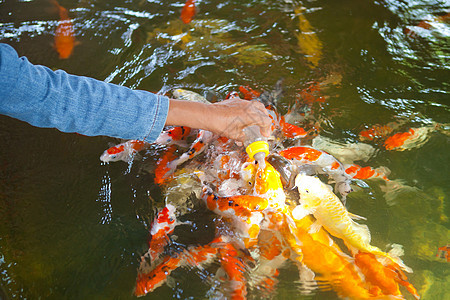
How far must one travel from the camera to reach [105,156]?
211cm

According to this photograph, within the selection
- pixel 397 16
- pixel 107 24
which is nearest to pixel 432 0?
pixel 397 16

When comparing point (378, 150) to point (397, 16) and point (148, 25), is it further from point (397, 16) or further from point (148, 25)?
point (148, 25)

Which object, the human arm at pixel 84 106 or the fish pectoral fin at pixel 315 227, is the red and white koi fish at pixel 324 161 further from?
the human arm at pixel 84 106

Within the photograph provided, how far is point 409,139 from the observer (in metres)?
2.27

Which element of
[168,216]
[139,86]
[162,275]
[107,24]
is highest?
[107,24]

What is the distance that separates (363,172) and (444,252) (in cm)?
59

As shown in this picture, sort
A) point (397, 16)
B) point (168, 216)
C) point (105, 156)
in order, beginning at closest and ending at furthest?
point (168, 216) → point (105, 156) → point (397, 16)

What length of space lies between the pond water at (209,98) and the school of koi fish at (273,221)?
2.7 inches

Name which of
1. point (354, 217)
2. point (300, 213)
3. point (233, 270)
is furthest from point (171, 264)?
point (354, 217)

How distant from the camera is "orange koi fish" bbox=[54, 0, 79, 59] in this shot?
289 cm

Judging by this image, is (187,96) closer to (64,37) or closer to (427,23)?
(64,37)

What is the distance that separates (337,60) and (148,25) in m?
1.64

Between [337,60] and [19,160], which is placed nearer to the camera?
[19,160]

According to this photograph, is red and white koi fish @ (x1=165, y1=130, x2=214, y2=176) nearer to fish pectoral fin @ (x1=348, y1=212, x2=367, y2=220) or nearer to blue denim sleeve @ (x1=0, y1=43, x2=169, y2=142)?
blue denim sleeve @ (x1=0, y1=43, x2=169, y2=142)
